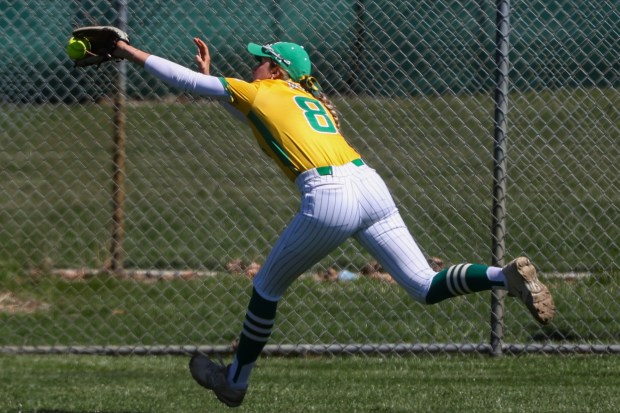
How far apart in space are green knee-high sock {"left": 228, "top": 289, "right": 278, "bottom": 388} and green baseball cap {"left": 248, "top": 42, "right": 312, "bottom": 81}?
40.0 inches

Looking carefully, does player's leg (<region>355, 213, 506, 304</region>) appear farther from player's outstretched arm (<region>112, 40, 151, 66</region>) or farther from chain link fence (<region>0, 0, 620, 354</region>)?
chain link fence (<region>0, 0, 620, 354</region>)

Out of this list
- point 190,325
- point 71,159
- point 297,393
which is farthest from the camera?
point 71,159

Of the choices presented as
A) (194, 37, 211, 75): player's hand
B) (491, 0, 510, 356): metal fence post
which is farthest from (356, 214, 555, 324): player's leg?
(491, 0, 510, 356): metal fence post

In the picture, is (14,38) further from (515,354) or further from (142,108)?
(515,354)

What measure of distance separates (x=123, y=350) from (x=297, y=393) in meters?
1.46

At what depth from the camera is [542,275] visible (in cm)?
757

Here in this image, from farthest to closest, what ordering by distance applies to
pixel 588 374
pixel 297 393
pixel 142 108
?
pixel 142 108
pixel 588 374
pixel 297 393

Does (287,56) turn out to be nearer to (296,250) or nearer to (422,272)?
(296,250)

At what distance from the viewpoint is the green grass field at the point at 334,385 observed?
5.60 metres

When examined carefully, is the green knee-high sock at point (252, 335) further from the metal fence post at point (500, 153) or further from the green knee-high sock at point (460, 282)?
the metal fence post at point (500, 153)

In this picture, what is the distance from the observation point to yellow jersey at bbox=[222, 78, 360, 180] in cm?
492

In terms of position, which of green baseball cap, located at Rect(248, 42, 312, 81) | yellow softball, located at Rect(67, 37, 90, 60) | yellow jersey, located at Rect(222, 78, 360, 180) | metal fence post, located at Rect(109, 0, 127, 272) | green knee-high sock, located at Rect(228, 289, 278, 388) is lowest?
metal fence post, located at Rect(109, 0, 127, 272)

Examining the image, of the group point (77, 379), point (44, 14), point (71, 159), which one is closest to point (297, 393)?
point (77, 379)

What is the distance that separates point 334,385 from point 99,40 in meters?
2.22
